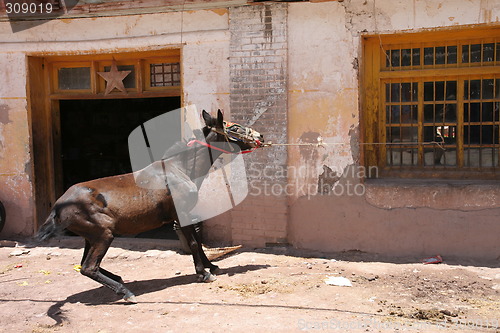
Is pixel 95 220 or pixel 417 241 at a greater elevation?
pixel 95 220

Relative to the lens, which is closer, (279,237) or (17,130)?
(279,237)

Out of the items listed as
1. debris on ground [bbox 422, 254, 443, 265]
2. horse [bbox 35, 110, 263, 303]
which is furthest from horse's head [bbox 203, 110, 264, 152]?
debris on ground [bbox 422, 254, 443, 265]

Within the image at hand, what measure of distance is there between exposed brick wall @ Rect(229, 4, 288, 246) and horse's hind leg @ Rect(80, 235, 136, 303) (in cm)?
234

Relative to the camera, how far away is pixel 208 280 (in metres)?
5.30

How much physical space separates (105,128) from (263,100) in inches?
255

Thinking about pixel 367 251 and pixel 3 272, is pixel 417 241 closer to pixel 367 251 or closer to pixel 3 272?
pixel 367 251

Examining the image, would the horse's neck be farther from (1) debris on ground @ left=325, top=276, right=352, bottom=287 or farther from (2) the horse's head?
(1) debris on ground @ left=325, top=276, right=352, bottom=287

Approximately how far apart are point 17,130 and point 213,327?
5303 mm

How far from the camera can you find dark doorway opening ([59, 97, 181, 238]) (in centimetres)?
1123

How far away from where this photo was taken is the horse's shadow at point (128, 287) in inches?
182

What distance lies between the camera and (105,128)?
11.6m

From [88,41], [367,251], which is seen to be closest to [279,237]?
[367,251]

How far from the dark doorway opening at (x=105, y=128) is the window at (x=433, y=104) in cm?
600

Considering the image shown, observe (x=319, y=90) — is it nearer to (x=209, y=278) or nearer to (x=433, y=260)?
(x=433, y=260)
